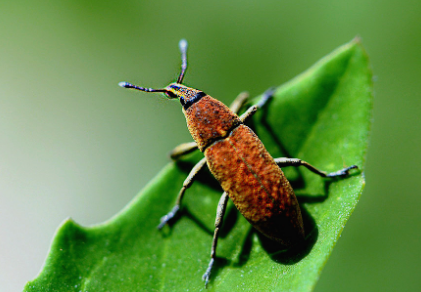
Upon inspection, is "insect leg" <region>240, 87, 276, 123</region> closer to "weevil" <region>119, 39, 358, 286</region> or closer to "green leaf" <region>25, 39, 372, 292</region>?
"weevil" <region>119, 39, 358, 286</region>

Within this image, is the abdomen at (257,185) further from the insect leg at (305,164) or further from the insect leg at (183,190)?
the insect leg at (183,190)

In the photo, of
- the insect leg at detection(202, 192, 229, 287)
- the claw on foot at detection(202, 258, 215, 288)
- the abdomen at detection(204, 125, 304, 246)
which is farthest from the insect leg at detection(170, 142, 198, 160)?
the claw on foot at detection(202, 258, 215, 288)

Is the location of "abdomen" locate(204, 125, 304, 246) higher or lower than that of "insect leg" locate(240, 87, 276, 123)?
lower

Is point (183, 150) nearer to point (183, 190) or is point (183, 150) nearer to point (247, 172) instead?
point (183, 190)

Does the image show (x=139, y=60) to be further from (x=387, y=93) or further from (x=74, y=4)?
(x=387, y=93)

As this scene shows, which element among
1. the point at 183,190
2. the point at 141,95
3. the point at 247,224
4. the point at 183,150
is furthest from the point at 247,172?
the point at 141,95

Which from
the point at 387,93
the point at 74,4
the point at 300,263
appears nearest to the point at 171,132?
the point at 74,4

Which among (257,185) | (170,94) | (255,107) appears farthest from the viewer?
(170,94)
